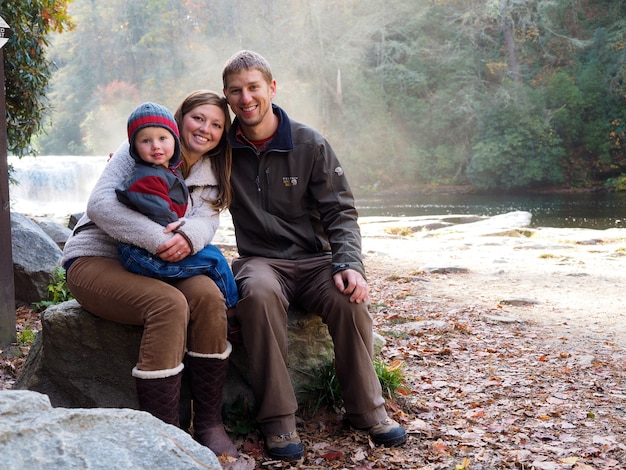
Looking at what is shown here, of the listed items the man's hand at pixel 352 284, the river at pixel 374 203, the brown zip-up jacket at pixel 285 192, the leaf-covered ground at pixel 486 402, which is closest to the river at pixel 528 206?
the river at pixel 374 203

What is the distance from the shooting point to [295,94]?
30.3m

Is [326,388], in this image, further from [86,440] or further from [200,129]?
[86,440]

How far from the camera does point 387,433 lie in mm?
2830

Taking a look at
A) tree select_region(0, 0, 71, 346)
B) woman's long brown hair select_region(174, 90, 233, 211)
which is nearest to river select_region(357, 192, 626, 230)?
tree select_region(0, 0, 71, 346)

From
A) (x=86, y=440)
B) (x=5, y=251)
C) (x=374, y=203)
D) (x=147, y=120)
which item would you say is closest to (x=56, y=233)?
(x=5, y=251)

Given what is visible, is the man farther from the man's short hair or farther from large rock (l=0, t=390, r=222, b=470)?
large rock (l=0, t=390, r=222, b=470)

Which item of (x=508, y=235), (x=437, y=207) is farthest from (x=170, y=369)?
(x=437, y=207)

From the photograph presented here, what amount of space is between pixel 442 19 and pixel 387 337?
89.7 feet

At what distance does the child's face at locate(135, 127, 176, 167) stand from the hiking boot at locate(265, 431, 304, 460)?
129 cm

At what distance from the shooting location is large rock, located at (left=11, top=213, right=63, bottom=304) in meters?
5.00

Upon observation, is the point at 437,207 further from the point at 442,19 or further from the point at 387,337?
the point at 387,337

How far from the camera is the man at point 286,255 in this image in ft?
9.06

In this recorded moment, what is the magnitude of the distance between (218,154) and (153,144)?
1.65ft

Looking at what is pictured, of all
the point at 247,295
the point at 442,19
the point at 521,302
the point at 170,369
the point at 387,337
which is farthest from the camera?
the point at 442,19
